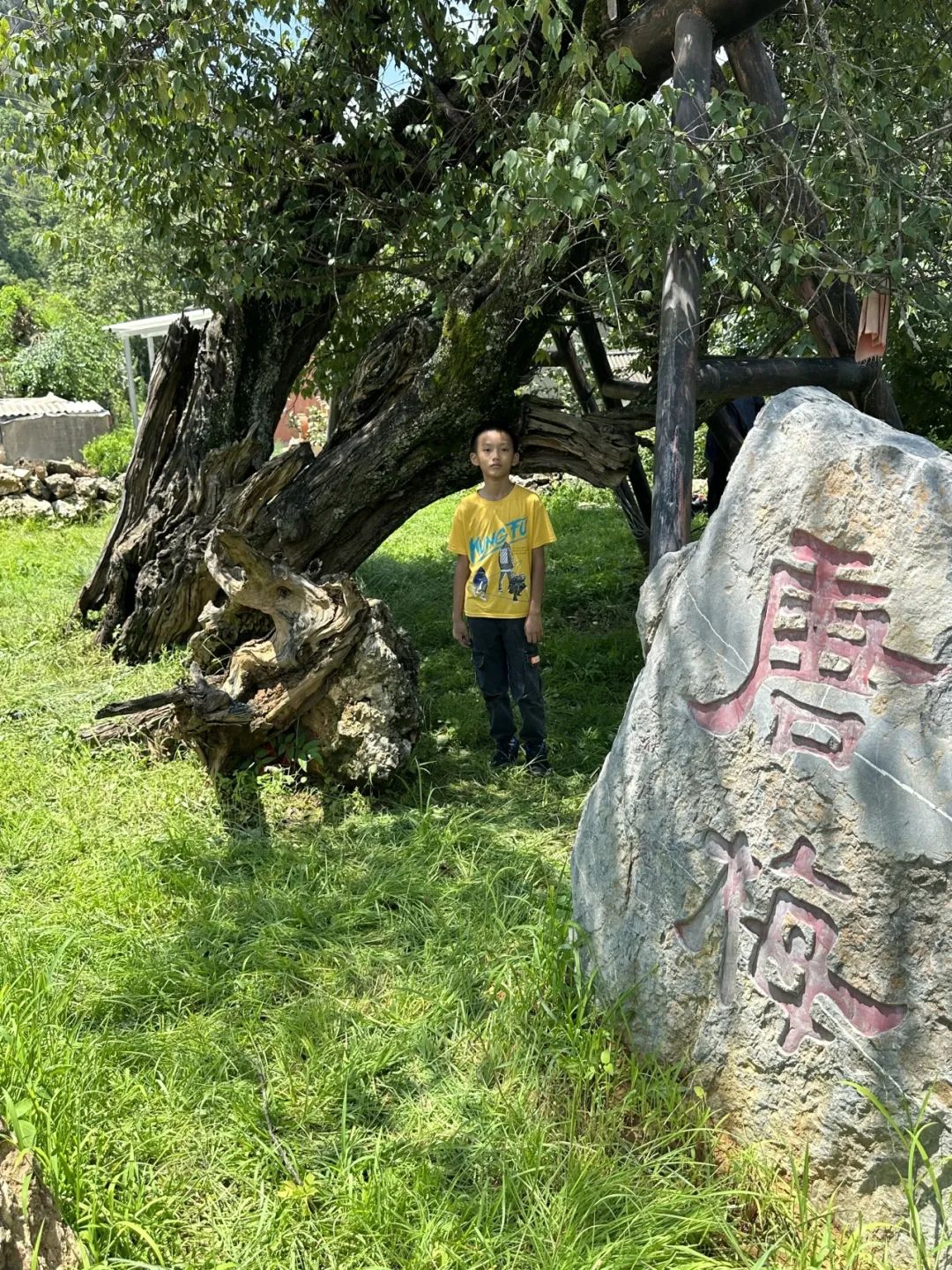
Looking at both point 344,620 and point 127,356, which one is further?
point 127,356

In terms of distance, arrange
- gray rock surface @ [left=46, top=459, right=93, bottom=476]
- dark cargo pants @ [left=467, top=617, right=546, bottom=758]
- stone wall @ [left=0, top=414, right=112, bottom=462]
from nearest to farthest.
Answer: dark cargo pants @ [left=467, top=617, right=546, bottom=758] → gray rock surface @ [left=46, top=459, right=93, bottom=476] → stone wall @ [left=0, top=414, right=112, bottom=462]

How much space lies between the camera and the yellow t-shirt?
4164 millimetres

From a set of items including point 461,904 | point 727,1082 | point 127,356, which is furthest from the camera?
point 127,356

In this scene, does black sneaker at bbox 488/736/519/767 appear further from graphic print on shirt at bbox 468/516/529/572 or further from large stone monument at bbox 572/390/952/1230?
large stone monument at bbox 572/390/952/1230

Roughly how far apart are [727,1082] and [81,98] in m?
4.04

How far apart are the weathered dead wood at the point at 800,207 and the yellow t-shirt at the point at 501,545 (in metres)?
1.42

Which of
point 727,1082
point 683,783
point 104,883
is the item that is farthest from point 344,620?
point 727,1082

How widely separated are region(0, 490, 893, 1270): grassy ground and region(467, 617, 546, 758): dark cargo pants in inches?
8.2

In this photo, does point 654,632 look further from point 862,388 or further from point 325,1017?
point 862,388

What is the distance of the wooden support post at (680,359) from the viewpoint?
374 cm

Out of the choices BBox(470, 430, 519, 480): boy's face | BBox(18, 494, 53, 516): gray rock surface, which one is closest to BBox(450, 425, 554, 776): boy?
BBox(470, 430, 519, 480): boy's face

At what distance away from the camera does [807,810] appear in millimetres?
1999

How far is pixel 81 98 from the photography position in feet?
12.7

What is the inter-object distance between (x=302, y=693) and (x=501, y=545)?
40.4 inches
